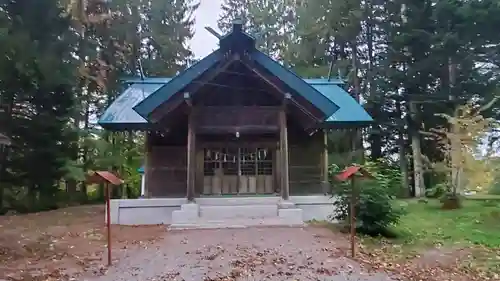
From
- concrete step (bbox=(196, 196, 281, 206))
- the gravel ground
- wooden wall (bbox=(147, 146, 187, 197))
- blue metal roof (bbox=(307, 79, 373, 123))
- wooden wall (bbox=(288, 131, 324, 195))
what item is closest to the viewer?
the gravel ground

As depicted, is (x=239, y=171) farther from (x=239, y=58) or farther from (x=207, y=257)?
(x=207, y=257)

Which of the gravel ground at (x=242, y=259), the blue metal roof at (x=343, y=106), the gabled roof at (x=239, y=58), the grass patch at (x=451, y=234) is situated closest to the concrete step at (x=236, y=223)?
the gravel ground at (x=242, y=259)

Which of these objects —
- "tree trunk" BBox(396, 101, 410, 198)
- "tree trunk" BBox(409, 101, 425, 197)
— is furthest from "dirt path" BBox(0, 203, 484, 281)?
"tree trunk" BBox(396, 101, 410, 198)

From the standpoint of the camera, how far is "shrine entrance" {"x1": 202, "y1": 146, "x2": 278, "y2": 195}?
13.4 m

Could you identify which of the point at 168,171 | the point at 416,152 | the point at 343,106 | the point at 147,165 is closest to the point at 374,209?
the point at 343,106

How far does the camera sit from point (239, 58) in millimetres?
11758

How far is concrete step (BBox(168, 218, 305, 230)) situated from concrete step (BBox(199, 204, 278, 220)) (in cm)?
40

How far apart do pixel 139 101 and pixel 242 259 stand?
8.30 m

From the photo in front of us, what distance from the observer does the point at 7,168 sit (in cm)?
1680

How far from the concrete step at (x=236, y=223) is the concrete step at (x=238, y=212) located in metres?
0.40

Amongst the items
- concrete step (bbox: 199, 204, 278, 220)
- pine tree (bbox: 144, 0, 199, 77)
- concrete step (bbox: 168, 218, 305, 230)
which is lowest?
concrete step (bbox: 168, 218, 305, 230)

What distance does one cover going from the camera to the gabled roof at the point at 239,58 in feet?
37.9

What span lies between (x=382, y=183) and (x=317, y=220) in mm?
2667

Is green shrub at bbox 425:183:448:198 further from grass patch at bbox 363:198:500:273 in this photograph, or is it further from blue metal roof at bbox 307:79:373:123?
blue metal roof at bbox 307:79:373:123
